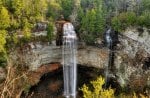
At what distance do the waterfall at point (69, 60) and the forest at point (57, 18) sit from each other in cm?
80

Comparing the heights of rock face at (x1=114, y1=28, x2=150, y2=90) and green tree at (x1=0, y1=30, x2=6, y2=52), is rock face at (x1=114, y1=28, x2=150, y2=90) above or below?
below

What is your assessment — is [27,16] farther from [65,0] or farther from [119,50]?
[119,50]

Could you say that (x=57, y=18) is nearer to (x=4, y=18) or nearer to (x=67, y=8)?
(x=67, y=8)

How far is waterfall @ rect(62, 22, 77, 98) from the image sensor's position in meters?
34.5

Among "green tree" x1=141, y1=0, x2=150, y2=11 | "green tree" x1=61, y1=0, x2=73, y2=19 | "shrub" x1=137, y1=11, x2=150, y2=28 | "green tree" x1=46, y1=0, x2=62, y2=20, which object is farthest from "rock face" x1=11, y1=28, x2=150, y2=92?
"green tree" x1=61, y1=0, x2=73, y2=19

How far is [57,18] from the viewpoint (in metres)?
35.1

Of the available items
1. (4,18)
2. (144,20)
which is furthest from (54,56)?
(144,20)

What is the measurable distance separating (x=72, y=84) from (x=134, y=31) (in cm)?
863

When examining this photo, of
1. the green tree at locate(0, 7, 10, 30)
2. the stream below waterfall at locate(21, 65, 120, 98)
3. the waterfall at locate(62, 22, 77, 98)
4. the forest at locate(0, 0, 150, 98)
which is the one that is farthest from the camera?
the stream below waterfall at locate(21, 65, 120, 98)

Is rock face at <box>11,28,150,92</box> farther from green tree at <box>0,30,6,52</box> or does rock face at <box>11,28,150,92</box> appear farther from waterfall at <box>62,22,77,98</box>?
green tree at <box>0,30,6,52</box>

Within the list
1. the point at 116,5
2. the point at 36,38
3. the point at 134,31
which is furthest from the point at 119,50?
the point at 36,38

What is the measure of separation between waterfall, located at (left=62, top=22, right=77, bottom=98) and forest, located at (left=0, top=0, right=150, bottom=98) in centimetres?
80

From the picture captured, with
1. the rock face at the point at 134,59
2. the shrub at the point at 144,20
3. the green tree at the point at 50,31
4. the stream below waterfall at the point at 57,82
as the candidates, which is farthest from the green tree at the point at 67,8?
the shrub at the point at 144,20

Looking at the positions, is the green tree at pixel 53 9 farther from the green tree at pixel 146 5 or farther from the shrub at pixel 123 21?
the green tree at pixel 146 5
